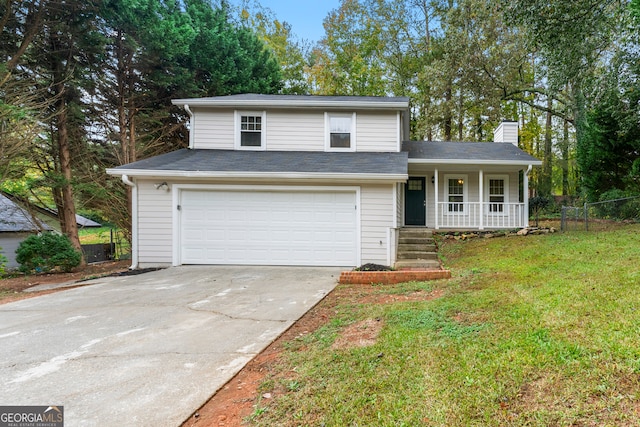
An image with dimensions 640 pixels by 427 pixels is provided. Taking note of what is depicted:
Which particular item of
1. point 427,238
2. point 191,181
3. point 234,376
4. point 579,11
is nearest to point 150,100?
point 191,181

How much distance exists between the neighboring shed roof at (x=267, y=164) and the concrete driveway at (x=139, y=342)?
2803mm

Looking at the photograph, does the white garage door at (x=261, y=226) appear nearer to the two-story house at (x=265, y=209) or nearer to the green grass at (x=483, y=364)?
the two-story house at (x=265, y=209)

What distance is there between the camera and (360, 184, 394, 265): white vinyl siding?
313 inches

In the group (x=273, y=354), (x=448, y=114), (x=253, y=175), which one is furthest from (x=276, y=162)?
(x=448, y=114)

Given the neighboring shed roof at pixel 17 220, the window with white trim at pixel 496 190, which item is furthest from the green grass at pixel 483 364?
the neighboring shed roof at pixel 17 220

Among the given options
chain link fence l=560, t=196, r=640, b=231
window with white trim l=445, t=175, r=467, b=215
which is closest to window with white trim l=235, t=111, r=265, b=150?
window with white trim l=445, t=175, r=467, b=215

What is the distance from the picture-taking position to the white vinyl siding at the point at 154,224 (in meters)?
8.11

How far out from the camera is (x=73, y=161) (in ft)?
35.5

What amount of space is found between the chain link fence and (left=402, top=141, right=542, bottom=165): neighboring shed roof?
2253 millimetres

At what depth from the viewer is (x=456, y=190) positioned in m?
11.6

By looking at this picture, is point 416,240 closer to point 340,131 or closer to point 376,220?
point 376,220

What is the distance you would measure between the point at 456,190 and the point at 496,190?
1.40 m

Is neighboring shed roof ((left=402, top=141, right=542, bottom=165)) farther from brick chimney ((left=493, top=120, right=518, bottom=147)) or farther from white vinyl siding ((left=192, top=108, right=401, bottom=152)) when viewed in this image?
white vinyl siding ((left=192, top=108, right=401, bottom=152))

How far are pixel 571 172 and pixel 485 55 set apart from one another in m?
12.4
